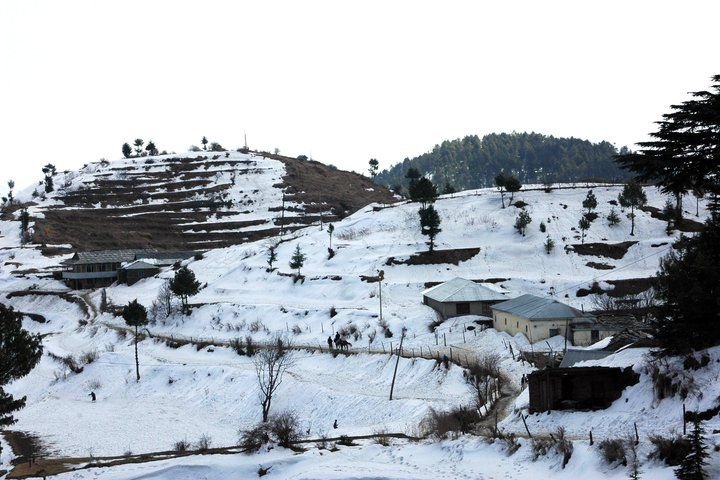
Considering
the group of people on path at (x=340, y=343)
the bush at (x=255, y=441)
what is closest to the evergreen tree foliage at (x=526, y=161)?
the group of people on path at (x=340, y=343)

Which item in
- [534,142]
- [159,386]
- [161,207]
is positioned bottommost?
[159,386]

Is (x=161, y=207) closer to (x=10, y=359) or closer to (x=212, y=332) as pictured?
(x=212, y=332)

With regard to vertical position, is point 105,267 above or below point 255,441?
above

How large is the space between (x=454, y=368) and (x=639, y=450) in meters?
17.8

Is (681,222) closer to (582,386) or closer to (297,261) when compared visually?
(297,261)

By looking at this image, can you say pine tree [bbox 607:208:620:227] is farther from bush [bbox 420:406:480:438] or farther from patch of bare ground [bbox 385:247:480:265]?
bush [bbox 420:406:480:438]

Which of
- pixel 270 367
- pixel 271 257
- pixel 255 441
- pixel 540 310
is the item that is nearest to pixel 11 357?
pixel 255 441

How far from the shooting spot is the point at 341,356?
1631 inches

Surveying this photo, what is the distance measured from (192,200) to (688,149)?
10517 cm

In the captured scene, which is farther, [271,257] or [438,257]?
[271,257]

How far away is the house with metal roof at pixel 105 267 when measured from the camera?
3046 inches

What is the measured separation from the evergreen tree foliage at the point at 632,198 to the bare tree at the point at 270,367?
4396 centimetres

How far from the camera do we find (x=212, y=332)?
53.5 metres

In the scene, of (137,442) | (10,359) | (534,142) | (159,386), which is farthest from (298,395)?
(534,142)
